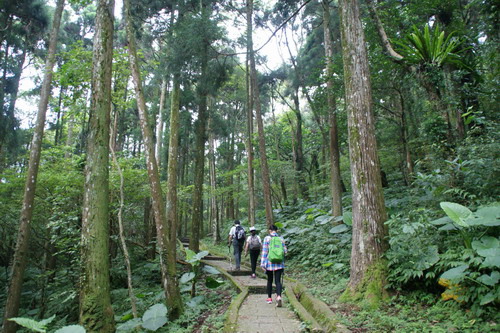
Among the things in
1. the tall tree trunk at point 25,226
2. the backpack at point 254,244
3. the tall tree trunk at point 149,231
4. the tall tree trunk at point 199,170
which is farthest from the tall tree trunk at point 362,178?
the tall tree trunk at point 149,231

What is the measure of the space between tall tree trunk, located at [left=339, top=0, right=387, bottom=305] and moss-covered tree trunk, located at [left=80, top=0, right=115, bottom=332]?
14.0 ft

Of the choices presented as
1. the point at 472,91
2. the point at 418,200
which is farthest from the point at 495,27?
the point at 418,200

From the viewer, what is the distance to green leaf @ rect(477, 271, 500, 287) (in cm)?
340

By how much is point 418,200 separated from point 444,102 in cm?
241

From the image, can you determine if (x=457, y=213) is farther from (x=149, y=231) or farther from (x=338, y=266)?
(x=149, y=231)

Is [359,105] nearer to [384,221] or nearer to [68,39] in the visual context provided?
[384,221]

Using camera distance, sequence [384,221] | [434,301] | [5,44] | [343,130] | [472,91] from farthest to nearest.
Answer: [5,44], [343,130], [472,91], [384,221], [434,301]

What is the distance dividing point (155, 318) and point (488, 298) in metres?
5.06

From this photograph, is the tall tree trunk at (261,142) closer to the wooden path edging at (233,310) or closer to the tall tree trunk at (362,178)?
the wooden path edging at (233,310)

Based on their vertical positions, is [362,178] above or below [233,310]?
above

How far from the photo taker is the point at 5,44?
1449cm

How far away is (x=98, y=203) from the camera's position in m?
5.10

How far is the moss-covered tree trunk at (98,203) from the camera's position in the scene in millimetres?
4816

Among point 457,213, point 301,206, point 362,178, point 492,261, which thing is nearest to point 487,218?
point 457,213
